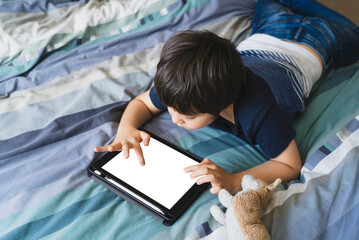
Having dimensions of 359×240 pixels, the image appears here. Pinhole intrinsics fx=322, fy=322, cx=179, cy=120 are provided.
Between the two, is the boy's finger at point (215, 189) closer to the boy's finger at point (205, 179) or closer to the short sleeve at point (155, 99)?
the boy's finger at point (205, 179)

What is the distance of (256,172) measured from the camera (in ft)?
2.43

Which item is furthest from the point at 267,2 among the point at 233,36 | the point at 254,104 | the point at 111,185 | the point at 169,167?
the point at 111,185

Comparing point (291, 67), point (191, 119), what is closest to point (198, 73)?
point (191, 119)

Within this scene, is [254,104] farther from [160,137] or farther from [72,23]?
[72,23]

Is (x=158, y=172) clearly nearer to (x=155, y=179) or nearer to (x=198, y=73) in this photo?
(x=155, y=179)

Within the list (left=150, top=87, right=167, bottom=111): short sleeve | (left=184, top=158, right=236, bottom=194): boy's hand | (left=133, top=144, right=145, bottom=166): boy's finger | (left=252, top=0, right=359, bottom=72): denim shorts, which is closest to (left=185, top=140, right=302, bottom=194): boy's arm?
(left=184, top=158, right=236, bottom=194): boy's hand

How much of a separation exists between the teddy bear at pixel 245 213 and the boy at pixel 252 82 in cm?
6

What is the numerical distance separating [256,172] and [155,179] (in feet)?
0.76

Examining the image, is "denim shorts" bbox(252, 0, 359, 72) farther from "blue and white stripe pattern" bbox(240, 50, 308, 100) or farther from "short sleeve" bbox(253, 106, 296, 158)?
"short sleeve" bbox(253, 106, 296, 158)

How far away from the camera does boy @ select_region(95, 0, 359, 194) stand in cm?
62

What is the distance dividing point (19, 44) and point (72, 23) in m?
0.19

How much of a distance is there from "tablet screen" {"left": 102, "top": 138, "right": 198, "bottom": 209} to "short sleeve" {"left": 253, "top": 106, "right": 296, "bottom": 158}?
0.17m

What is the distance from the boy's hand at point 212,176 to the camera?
673mm

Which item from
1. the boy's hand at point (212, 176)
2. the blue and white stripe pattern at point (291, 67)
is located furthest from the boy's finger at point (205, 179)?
the blue and white stripe pattern at point (291, 67)
